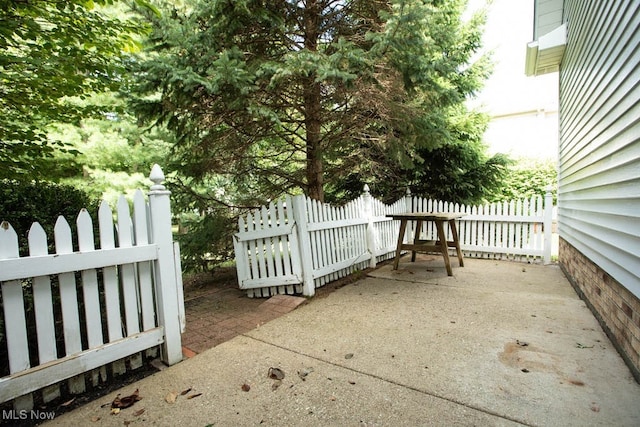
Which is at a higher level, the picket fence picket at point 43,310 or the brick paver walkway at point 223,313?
the picket fence picket at point 43,310

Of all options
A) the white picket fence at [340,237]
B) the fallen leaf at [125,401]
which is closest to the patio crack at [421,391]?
the fallen leaf at [125,401]

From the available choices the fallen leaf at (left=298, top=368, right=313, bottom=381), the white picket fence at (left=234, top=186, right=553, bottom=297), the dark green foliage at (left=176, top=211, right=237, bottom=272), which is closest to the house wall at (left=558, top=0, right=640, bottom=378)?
the white picket fence at (left=234, top=186, right=553, bottom=297)

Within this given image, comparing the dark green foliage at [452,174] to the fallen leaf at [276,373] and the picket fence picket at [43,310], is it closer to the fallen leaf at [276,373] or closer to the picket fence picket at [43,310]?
the fallen leaf at [276,373]

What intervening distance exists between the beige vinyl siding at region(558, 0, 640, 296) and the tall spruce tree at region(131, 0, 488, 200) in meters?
1.30

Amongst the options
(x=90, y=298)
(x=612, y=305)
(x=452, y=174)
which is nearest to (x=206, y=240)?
(x=90, y=298)

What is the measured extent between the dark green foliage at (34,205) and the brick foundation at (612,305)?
389 centimetres

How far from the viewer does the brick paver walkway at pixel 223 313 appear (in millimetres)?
2707

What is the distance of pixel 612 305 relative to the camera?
8.18 ft

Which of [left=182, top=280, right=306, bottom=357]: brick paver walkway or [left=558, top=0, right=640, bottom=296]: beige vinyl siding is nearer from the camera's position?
[left=558, top=0, right=640, bottom=296]: beige vinyl siding

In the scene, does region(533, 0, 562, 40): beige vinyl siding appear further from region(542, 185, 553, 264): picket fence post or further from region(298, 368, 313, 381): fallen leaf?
region(298, 368, 313, 381): fallen leaf

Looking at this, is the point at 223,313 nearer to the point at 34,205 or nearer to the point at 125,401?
the point at 125,401

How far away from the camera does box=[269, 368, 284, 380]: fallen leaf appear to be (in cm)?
204

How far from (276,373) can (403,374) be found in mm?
836

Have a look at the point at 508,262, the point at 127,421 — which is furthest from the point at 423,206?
the point at 127,421
